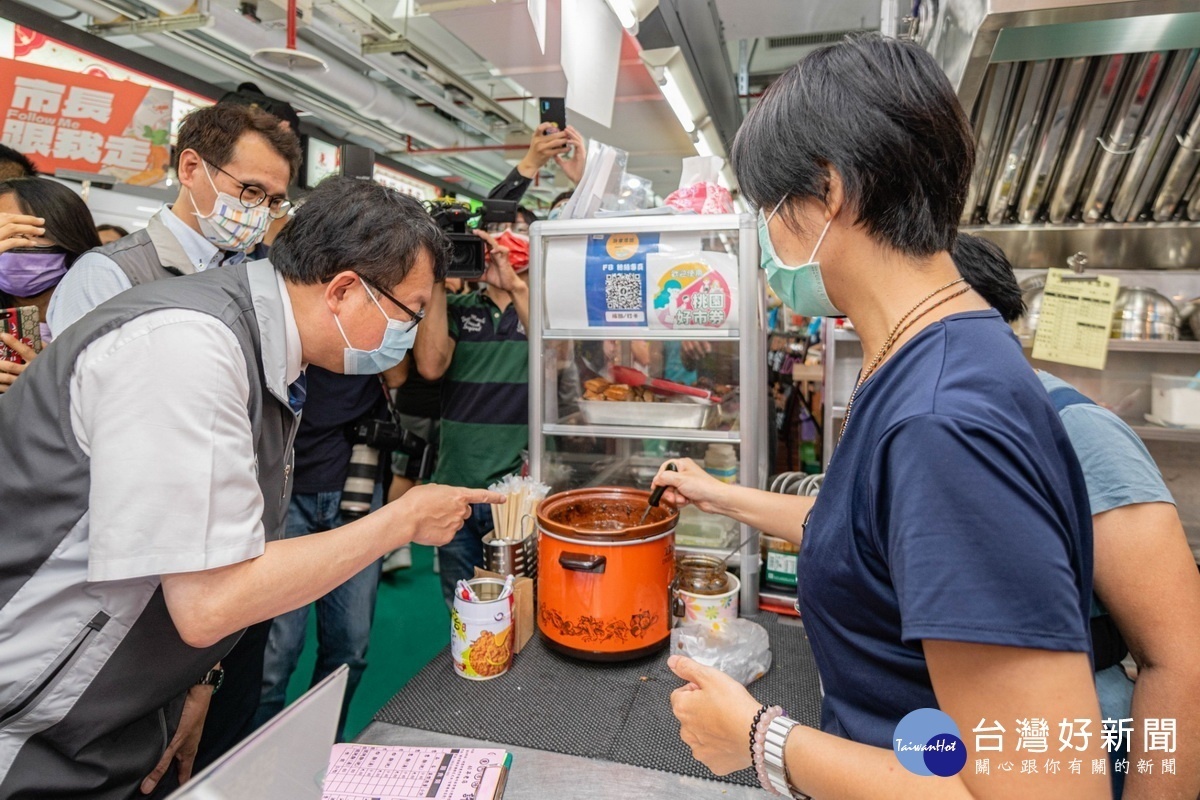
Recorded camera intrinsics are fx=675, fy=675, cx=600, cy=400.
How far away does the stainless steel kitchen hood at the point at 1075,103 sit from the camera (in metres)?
1.28

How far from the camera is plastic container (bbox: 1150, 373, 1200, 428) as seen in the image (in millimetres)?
2121

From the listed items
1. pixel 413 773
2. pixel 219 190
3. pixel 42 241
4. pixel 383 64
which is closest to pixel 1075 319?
pixel 413 773

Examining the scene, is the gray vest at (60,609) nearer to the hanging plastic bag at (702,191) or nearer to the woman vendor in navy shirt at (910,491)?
the woman vendor in navy shirt at (910,491)

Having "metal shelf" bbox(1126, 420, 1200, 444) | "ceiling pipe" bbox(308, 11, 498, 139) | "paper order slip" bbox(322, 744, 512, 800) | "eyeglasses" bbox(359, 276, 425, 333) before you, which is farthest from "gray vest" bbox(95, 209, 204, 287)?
"ceiling pipe" bbox(308, 11, 498, 139)

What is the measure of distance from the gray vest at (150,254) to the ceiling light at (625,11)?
1423 millimetres

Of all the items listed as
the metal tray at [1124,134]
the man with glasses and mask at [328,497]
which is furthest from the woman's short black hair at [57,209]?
the metal tray at [1124,134]

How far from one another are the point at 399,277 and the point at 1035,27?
1306 millimetres

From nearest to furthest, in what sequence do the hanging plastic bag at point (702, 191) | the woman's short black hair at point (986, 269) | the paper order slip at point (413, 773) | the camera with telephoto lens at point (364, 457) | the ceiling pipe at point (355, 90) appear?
the paper order slip at point (413, 773) → the woman's short black hair at point (986, 269) → the hanging plastic bag at point (702, 191) → the camera with telephoto lens at point (364, 457) → the ceiling pipe at point (355, 90)

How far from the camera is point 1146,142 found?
190cm

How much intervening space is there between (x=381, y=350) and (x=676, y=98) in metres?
2.98

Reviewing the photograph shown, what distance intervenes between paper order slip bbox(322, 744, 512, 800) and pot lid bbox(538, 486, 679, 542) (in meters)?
0.47

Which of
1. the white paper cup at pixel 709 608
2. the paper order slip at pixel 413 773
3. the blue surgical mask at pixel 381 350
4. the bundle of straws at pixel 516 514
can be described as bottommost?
the paper order slip at pixel 413 773

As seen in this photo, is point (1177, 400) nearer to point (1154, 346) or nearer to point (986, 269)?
point (1154, 346)

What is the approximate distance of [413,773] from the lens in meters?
1.11
